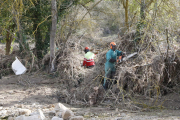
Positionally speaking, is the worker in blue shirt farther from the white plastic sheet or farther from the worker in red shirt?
the white plastic sheet

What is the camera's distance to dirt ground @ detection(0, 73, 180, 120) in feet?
15.3

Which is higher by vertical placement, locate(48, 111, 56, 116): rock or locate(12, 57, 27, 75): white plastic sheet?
locate(12, 57, 27, 75): white plastic sheet

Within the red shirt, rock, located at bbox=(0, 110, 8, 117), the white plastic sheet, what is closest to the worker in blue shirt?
the red shirt

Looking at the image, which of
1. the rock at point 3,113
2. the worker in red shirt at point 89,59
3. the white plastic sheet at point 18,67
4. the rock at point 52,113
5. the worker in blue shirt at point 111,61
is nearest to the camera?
the rock at point 3,113

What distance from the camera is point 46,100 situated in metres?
6.32

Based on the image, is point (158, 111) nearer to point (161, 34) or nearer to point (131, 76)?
point (131, 76)

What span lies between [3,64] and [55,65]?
114 inches

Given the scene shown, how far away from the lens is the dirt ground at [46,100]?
4660mm

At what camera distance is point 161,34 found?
22.0 ft

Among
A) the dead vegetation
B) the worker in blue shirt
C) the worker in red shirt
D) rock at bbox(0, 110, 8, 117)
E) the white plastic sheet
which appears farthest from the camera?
the white plastic sheet

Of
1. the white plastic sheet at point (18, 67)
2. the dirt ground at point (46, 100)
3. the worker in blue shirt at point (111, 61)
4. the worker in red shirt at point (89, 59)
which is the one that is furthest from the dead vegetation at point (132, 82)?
the white plastic sheet at point (18, 67)

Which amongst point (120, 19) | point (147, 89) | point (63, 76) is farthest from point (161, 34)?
point (120, 19)

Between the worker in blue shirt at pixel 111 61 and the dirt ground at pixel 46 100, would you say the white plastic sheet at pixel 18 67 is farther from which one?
the worker in blue shirt at pixel 111 61

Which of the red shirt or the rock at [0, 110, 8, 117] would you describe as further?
the red shirt
